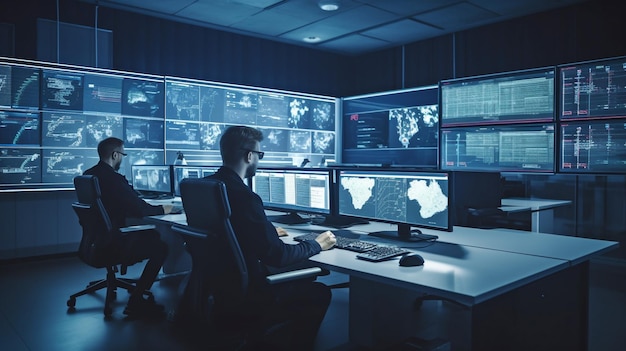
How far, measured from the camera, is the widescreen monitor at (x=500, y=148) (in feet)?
15.9

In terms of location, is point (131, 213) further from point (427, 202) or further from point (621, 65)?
point (621, 65)

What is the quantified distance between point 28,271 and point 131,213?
A: 1.95 meters

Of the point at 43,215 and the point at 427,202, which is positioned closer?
the point at 427,202

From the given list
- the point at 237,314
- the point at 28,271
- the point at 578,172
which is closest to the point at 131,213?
the point at 237,314

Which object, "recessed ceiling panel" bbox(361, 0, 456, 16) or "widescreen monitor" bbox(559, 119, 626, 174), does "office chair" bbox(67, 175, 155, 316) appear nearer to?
"recessed ceiling panel" bbox(361, 0, 456, 16)

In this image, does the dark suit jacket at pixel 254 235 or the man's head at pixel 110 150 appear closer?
the dark suit jacket at pixel 254 235

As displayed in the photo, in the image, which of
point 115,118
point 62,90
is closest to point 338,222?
point 115,118

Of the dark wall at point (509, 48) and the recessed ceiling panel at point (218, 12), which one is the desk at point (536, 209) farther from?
the recessed ceiling panel at point (218, 12)

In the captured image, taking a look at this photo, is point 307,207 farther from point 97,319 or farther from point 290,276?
point 97,319

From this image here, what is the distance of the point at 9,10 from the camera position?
4.51 metres

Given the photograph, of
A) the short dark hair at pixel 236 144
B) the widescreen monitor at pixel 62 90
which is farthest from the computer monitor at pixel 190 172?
the short dark hair at pixel 236 144

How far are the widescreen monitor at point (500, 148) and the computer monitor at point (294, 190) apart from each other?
2965mm

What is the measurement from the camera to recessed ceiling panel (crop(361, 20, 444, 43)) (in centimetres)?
563

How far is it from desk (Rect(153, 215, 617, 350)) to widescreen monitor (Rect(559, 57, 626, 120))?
8.33 feet
